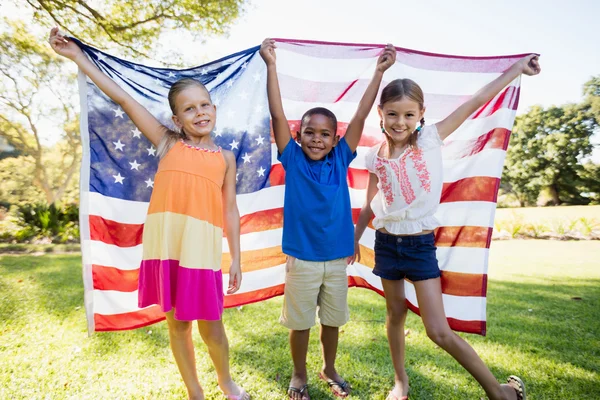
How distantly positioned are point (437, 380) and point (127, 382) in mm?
2274

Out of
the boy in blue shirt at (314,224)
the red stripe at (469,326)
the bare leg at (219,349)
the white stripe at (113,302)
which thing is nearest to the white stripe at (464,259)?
the red stripe at (469,326)

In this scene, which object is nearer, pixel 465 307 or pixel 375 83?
pixel 375 83

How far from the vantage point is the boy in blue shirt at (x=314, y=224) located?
2.52m

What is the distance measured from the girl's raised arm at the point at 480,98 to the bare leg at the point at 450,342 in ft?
3.42

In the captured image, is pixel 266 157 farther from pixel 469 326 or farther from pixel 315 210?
pixel 469 326

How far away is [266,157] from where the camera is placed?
123 inches

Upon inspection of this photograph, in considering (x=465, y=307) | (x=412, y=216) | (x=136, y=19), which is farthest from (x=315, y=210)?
(x=136, y=19)

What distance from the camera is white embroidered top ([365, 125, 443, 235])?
96.2 inches

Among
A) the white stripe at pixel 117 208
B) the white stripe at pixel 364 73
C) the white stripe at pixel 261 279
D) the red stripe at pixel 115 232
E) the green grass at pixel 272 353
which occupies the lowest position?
the green grass at pixel 272 353

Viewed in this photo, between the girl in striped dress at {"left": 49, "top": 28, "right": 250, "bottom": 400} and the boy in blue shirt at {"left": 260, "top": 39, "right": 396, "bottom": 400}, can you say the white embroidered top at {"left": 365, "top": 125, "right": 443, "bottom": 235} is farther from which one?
the girl in striped dress at {"left": 49, "top": 28, "right": 250, "bottom": 400}

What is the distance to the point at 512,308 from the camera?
4801 millimetres

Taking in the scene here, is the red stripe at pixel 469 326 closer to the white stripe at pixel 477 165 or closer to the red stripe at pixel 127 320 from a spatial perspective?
the white stripe at pixel 477 165

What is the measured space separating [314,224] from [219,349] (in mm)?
1025

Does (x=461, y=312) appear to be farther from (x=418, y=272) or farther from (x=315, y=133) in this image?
(x=315, y=133)
